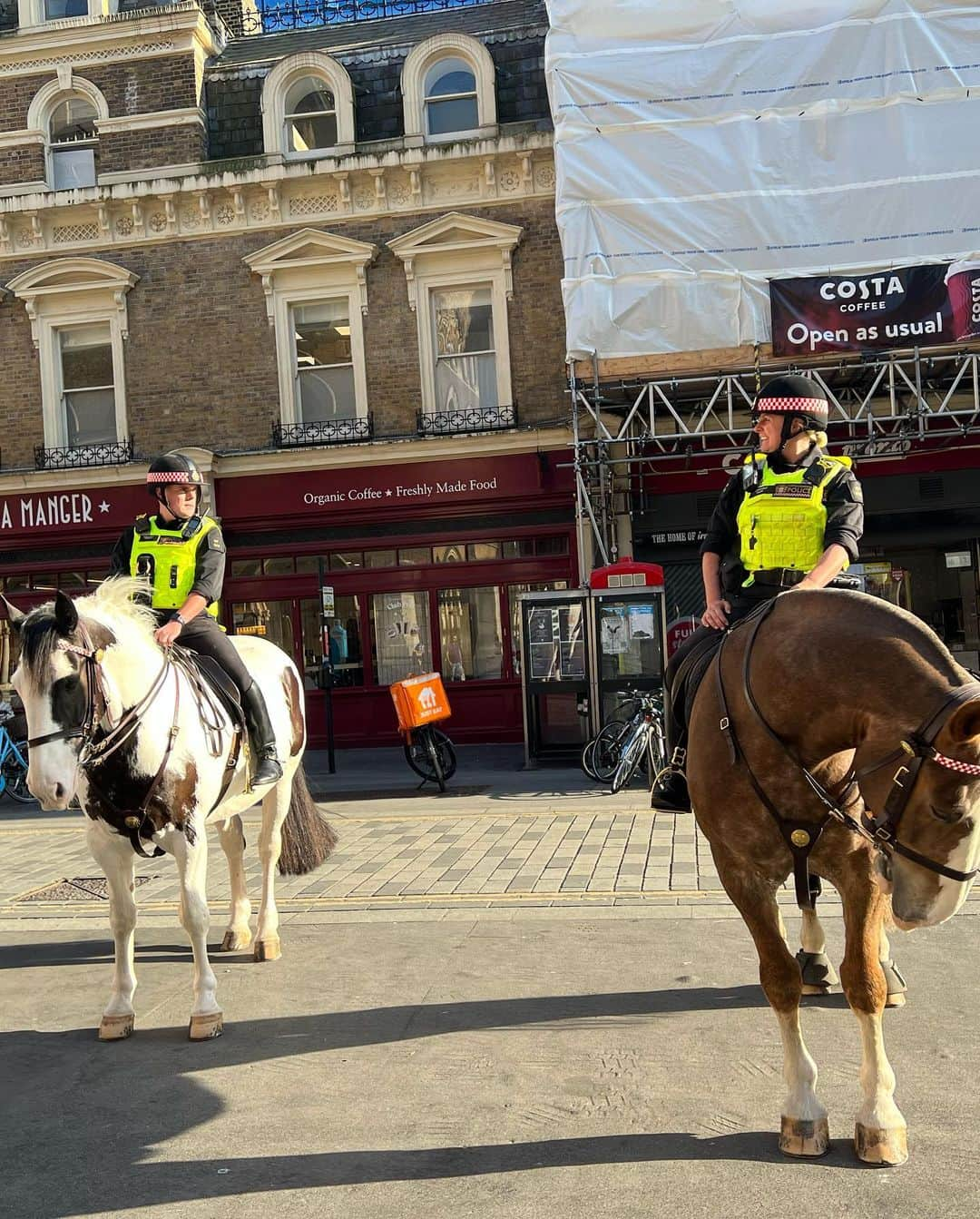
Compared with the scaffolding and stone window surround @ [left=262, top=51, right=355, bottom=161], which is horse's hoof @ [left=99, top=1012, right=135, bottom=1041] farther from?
stone window surround @ [left=262, top=51, right=355, bottom=161]

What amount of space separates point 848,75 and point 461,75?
6.82m

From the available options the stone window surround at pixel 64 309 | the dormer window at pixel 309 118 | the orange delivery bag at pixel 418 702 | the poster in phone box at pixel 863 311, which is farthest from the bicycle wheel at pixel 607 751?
the dormer window at pixel 309 118

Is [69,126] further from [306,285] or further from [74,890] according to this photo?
[74,890]

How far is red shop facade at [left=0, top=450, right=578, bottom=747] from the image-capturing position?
17484 millimetres

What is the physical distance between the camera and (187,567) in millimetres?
5711

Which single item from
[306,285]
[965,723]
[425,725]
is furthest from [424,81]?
[965,723]

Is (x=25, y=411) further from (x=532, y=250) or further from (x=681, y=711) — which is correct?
(x=681, y=711)

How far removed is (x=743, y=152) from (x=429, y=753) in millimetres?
8939

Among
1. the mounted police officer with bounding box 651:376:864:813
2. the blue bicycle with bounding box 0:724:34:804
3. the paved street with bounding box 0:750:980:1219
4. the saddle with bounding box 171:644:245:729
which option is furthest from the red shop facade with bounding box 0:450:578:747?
the mounted police officer with bounding box 651:376:864:813

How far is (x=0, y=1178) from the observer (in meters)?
3.55

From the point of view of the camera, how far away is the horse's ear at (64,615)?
4.32 metres

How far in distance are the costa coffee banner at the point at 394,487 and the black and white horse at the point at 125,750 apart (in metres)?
12.0

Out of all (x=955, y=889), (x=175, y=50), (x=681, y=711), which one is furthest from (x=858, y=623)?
(x=175, y=50)

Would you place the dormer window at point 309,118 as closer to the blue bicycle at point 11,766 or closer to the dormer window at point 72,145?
the dormer window at point 72,145
